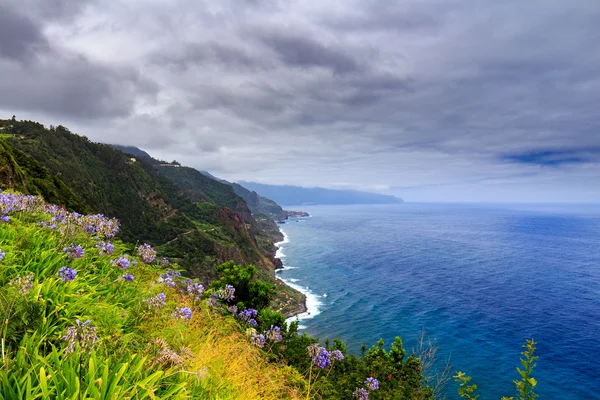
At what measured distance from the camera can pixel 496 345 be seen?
51719mm

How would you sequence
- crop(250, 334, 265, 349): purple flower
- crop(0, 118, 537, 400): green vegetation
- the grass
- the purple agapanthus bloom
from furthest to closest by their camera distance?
the purple agapanthus bloom < crop(250, 334, 265, 349): purple flower < crop(0, 118, 537, 400): green vegetation < the grass

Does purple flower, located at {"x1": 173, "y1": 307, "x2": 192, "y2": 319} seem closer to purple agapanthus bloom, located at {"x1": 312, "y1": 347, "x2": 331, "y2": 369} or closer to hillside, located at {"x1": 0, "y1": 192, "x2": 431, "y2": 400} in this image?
hillside, located at {"x1": 0, "y1": 192, "x2": 431, "y2": 400}

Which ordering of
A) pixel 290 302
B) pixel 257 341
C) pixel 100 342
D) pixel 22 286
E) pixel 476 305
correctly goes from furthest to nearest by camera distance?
pixel 290 302 → pixel 476 305 → pixel 257 341 → pixel 22 286 → pixel 100 342

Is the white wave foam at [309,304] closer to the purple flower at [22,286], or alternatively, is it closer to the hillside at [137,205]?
the hillside at [137,205]

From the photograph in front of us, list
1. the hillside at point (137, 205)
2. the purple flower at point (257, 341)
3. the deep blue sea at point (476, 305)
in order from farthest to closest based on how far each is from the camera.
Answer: the hillside at point (137, 205)
the deep blue sea at point (476, 305)
the purple flower at point (257, 341)

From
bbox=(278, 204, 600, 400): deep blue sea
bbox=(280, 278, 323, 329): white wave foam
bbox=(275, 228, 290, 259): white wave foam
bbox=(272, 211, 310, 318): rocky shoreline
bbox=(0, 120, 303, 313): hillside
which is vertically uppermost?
bbox=(0, 120, 303, 313): hillside

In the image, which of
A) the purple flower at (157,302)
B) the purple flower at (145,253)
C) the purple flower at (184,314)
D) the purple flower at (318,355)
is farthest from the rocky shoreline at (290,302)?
the purple flower at (157,302)

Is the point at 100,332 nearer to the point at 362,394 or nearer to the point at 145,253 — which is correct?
Answer: the point at 145,253

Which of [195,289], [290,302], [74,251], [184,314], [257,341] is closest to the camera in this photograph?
[184,314]

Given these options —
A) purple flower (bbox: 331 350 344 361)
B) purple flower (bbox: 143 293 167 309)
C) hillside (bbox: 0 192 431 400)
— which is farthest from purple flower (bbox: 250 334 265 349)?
purple flower (bbox: 143 293 167 309)

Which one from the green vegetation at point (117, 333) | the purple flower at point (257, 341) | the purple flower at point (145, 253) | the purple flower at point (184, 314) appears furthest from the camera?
the purple flower at point (145, 253)

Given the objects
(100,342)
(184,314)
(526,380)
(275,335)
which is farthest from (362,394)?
(100,342)

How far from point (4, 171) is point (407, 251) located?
413ft

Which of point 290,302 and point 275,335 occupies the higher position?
point 275,335
